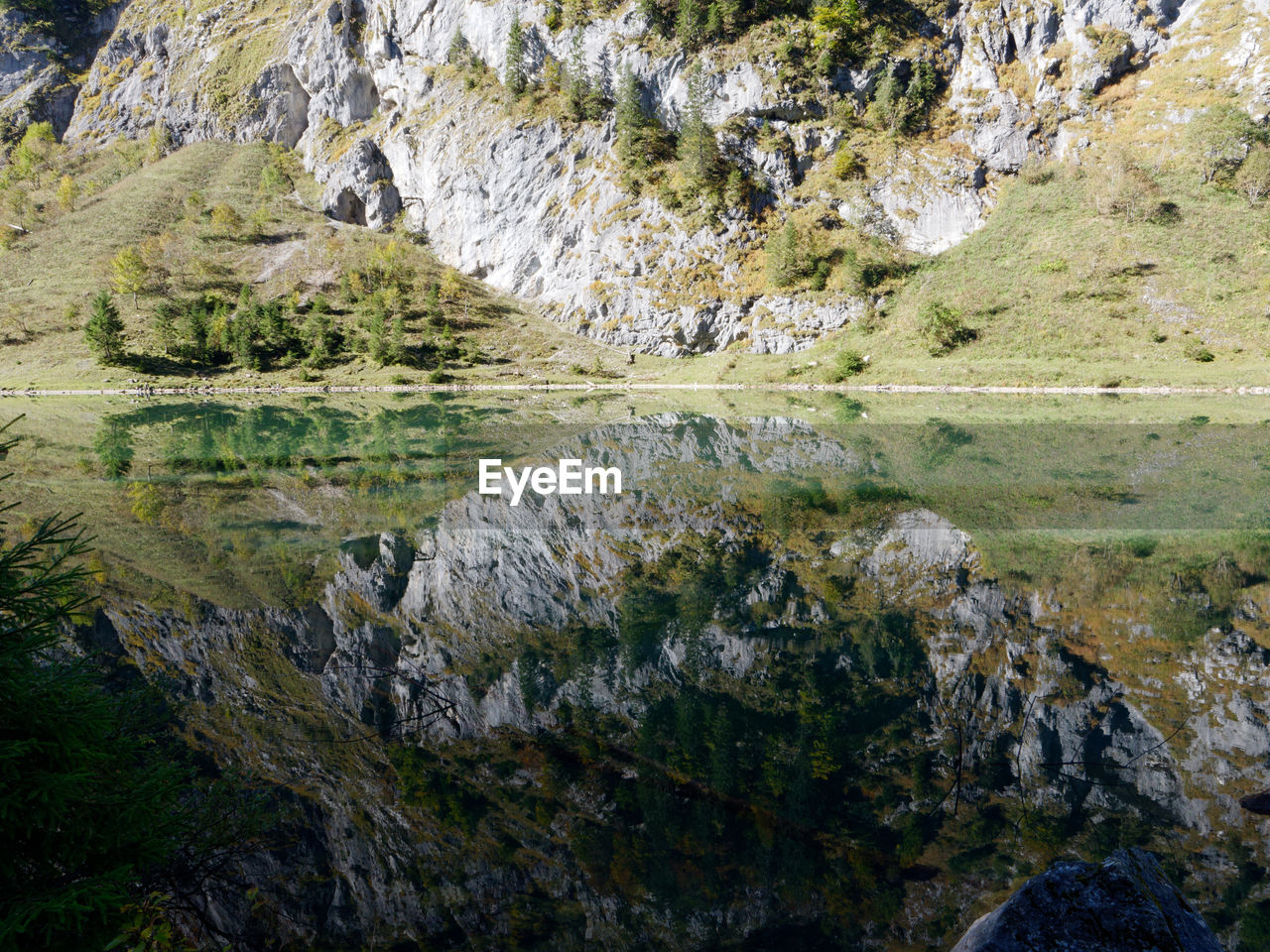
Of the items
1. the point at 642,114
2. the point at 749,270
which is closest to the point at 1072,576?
the point at 749,270

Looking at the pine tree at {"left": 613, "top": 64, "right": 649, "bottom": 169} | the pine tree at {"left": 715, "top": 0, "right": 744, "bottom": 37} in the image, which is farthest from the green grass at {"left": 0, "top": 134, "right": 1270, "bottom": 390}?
the pine tree at {"left": 715, "top": 0, "right": 744, "bottom": 37}

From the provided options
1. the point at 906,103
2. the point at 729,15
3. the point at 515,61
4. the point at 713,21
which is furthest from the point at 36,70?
the point at 906,103

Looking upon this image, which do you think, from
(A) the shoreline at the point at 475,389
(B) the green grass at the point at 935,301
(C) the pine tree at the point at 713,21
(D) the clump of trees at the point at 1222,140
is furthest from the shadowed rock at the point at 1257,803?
(C) the pine tree at the point at 713,21

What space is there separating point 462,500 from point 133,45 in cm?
17771

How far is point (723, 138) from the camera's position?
7825 centimetres

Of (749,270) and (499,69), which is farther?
(499,69)

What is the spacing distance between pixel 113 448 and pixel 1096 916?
3999 centimetres

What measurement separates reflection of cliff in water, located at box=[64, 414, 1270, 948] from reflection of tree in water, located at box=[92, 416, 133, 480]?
18.9m

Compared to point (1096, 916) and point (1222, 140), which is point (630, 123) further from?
point (1096, 916)

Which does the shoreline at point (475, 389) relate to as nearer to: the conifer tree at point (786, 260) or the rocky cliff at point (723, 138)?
the rocky cliff at point (723, 138)

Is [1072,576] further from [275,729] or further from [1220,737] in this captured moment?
[275,729]

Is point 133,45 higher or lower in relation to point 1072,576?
higher

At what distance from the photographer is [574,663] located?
10.5 metres

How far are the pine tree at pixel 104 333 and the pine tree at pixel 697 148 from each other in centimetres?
6432
